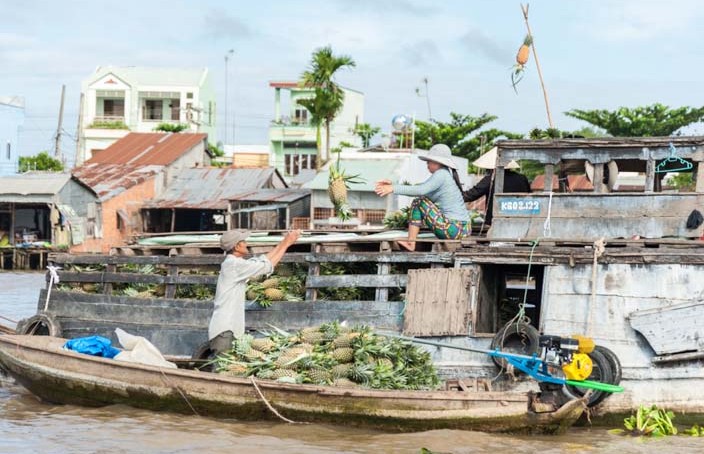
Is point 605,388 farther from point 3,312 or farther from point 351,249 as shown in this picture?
point 3,312

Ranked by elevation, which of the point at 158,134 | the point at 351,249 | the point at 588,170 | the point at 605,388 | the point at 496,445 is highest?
the point at 158,134

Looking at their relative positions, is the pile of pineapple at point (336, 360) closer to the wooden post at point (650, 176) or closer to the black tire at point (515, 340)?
the black tire at point (515, 340)

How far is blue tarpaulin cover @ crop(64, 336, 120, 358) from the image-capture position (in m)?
10.0

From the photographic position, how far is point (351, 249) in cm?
1039

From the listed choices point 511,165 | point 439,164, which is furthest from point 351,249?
point 511,165

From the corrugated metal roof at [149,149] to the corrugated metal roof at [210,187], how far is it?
108 centimetres

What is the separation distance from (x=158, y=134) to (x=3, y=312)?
22.4m

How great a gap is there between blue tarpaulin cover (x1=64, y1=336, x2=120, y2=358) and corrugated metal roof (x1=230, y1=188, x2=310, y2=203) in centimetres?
2356

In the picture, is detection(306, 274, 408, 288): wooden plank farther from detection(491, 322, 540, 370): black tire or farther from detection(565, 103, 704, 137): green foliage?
detection(565, 103, 704, 137): green foliage

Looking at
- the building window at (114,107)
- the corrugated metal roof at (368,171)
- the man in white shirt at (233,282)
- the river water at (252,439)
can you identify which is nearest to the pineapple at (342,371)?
the river water at (252,439)

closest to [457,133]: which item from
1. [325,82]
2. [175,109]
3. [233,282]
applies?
[325,82]

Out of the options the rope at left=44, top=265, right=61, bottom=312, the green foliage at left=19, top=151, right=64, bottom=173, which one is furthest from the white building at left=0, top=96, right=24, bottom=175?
the rope at left=44, top=265, right=61, bottom=312

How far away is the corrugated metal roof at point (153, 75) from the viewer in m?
53.2

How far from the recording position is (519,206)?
9578mm
